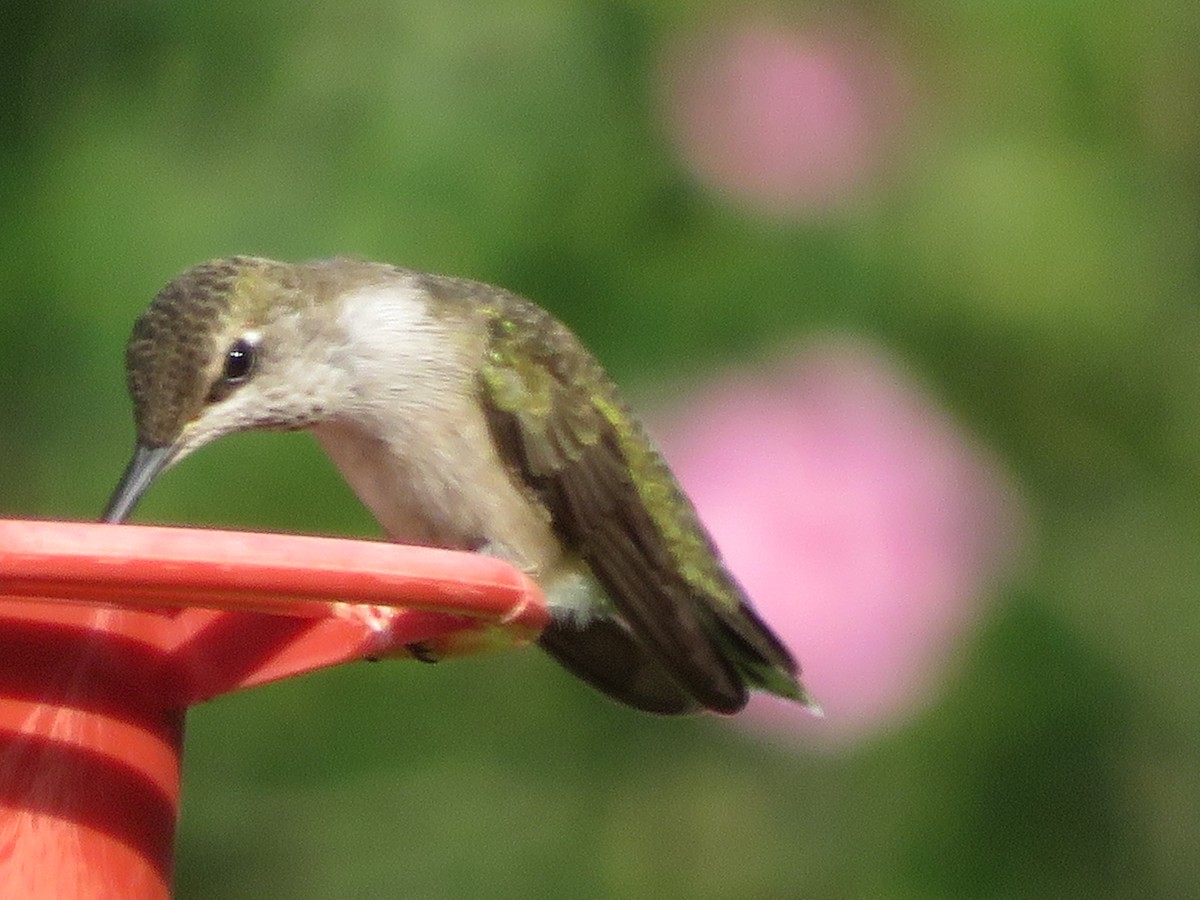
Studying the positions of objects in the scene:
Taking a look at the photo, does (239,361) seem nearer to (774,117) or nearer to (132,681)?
(132,681)

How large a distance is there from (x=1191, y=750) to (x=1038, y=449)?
676 mm

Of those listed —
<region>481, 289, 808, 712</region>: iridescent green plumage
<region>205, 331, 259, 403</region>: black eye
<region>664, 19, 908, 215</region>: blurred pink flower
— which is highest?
<region>664, 19, 908, 215</region>: blurred pink flower

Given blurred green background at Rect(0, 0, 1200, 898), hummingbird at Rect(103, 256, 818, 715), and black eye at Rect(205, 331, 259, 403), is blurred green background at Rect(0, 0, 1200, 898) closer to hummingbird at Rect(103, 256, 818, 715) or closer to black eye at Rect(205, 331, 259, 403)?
hummingbird at Rect(103, 256, 818, 715)

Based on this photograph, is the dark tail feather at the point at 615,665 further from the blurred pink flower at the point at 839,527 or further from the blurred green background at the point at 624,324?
the blurred green background at the point at 624,324

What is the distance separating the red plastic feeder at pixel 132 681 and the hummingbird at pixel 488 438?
910mm

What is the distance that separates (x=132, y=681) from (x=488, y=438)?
1338 mm

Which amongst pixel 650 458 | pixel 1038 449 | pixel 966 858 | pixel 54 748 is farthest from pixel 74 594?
pixel 1038 449

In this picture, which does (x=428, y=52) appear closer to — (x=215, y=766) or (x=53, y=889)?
(x=215, y=766)

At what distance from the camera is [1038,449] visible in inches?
183

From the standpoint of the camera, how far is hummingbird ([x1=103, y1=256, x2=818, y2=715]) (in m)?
3.41

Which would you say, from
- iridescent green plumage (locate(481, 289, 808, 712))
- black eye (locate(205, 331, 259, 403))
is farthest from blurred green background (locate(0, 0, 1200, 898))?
black eye (locate(205, 331, 259, 403))

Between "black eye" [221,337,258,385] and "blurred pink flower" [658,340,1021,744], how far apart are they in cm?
89

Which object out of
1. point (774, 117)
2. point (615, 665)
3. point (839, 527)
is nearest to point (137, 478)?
point (615, 665)

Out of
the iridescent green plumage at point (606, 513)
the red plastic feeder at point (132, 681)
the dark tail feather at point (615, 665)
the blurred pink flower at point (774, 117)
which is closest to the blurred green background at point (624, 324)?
the blurred pink flower at point (774, 117)
